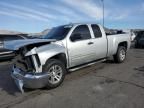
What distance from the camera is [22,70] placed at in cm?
491

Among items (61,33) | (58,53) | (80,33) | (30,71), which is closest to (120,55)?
(80,33)

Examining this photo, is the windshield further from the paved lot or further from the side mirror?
the paved lot

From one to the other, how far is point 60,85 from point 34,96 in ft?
3.27

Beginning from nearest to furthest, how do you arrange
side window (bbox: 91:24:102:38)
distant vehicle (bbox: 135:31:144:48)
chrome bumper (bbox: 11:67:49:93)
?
chrome bumper (bbox: 11:67:49:93) → side window (bbox: 91:24:102:38) → distant vehicle (bbox: 135:31:144:48)

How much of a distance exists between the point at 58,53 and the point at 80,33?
139 cm

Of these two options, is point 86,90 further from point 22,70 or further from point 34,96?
point 22,70

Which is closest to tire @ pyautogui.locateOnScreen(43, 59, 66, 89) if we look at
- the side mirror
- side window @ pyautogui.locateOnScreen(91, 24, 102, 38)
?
the side mirror

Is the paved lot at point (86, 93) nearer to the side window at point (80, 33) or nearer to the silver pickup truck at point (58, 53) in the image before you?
the silver pickup truck at point (58, 53)

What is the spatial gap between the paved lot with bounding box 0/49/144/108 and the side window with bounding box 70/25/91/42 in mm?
1348

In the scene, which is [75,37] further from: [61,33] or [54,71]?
[54,71]

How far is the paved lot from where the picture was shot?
13.3 feet

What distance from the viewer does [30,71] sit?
186 inches

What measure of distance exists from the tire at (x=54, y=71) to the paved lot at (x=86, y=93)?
0.18 metres

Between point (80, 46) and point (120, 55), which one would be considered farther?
point (120, 55)
